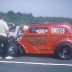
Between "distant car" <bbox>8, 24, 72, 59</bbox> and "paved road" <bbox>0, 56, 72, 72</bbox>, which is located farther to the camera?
"distant car" <bbox>8, 24, 72, 59</bbox>

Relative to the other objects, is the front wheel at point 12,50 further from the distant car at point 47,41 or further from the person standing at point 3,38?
the person standing at point 3,38

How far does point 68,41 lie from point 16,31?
3.22m

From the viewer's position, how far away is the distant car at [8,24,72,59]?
13.1 m

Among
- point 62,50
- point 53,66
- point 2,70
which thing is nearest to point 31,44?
point 62,50

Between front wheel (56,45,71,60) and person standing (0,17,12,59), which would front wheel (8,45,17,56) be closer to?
person standing (0,17,12,59)

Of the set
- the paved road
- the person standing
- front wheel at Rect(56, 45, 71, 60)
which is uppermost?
the person standing

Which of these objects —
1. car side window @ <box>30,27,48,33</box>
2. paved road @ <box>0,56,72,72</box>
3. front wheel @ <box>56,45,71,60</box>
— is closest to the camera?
paved road @ <box>0,56,72,72</box>

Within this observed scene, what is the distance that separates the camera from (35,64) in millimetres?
11961

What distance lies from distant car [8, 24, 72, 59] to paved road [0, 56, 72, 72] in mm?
Result: 383

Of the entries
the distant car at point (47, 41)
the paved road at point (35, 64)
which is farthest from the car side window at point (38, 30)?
the paved road at point (35, 64)

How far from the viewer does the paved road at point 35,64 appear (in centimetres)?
1089

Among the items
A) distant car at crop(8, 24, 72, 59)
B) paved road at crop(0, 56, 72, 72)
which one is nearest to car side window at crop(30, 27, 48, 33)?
distant car at crop(8, 24, 72, 59)

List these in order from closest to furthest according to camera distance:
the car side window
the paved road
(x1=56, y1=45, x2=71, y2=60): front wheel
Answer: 1. the paved road
2. (x1=56, y1=45, x2=71, y2=60): front wheel
3. the car side window

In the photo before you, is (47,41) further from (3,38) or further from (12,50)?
(3,38)
